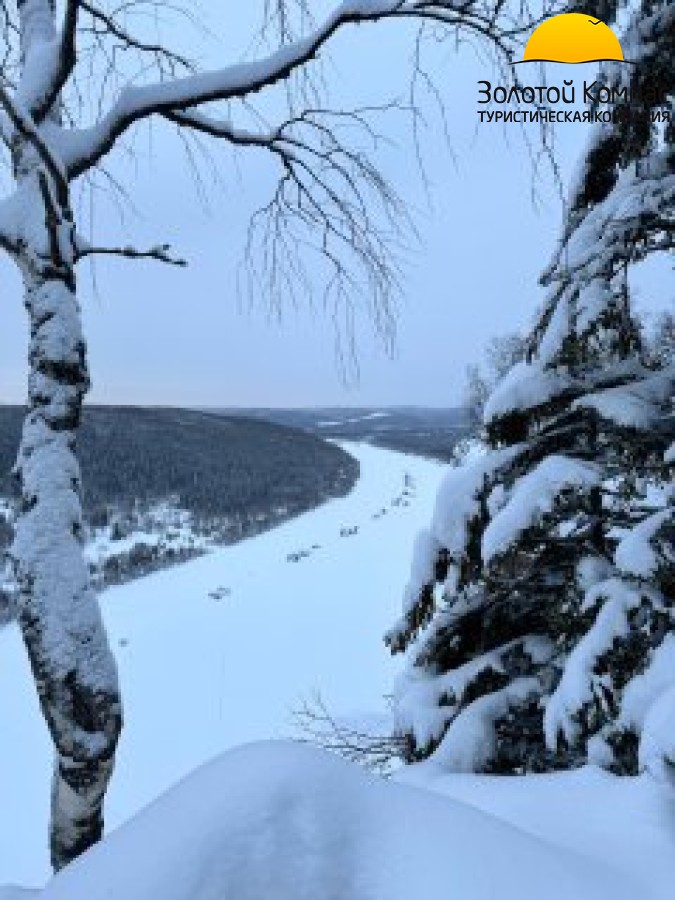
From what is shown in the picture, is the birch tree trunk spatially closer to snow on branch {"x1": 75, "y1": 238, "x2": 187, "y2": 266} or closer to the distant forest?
snow on branch {"x1": 75, "y1": 238, "x2": 187, "y2": 266}

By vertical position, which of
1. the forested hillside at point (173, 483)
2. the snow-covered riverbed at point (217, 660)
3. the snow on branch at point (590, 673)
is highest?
the snow on branch at point (590, 673)

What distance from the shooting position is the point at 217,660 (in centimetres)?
1902

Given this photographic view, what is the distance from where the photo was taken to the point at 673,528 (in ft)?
11.0

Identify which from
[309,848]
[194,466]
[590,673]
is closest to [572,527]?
[590,673]

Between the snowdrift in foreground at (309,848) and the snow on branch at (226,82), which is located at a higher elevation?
the snow on branch at (226,82)

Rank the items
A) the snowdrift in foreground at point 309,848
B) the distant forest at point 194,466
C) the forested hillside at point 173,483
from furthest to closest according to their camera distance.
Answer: the distant forest at point 194,466, the forested hillside at point 173,483, the snowdrift in foreground at point 309,848

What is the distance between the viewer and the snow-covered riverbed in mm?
12594

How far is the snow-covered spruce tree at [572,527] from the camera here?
3.26 metres

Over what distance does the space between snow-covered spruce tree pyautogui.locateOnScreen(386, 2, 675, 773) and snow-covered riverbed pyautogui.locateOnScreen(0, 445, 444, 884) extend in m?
7.57

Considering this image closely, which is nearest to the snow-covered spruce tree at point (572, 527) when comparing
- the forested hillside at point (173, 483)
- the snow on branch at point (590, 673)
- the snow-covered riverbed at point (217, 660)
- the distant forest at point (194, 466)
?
the snow on branch at point (590, 673)

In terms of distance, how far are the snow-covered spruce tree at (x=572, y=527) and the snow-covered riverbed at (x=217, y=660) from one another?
7.57m

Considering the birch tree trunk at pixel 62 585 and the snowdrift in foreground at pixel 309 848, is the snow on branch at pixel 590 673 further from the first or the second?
the birch tree trunk at pixel 62 585

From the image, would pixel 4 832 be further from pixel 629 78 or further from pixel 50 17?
pixel 629 78

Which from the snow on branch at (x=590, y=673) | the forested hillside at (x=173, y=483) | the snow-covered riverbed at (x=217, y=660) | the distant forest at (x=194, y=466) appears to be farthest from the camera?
the distant forest at (x=194, y=466)
